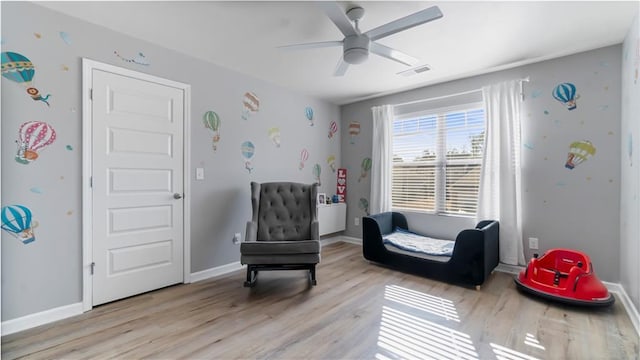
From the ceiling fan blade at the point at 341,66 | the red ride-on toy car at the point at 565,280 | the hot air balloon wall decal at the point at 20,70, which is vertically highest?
the ceiling fan blade at the point at 341,66

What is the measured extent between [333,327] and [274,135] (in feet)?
8.21

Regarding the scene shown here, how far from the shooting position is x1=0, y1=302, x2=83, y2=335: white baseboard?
6.31 feet

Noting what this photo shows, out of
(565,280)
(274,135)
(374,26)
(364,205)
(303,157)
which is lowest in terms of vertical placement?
(565,280)

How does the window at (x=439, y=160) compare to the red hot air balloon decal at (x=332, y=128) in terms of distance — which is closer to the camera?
the window at (x=439, y=160)

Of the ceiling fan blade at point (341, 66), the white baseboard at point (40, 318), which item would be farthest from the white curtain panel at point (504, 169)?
the white baseboard at point (40, 318)

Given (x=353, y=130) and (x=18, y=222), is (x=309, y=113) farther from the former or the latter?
(x=18, y=222)

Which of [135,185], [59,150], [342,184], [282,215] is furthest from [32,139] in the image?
[342,184]

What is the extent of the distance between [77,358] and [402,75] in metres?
3.84

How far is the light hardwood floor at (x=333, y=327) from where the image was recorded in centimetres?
173

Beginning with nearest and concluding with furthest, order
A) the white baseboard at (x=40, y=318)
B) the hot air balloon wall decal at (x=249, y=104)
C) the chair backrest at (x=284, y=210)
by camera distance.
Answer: the white baseboard at (x=40, y=318) → the chair backrest at (x=284, y=210) → the hot air balloon wall decal at (x=249, y=104)

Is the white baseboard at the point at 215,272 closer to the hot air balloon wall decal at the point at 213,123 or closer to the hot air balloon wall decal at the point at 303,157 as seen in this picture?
the hot air balloon wall decal at the point at 213,123

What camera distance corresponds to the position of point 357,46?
6.94 feet

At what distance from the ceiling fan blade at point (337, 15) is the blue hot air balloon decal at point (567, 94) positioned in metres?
2.33

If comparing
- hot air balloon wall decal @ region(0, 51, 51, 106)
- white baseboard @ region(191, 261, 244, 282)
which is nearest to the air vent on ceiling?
white baseboard @ region(191, 261, 244, 282)
